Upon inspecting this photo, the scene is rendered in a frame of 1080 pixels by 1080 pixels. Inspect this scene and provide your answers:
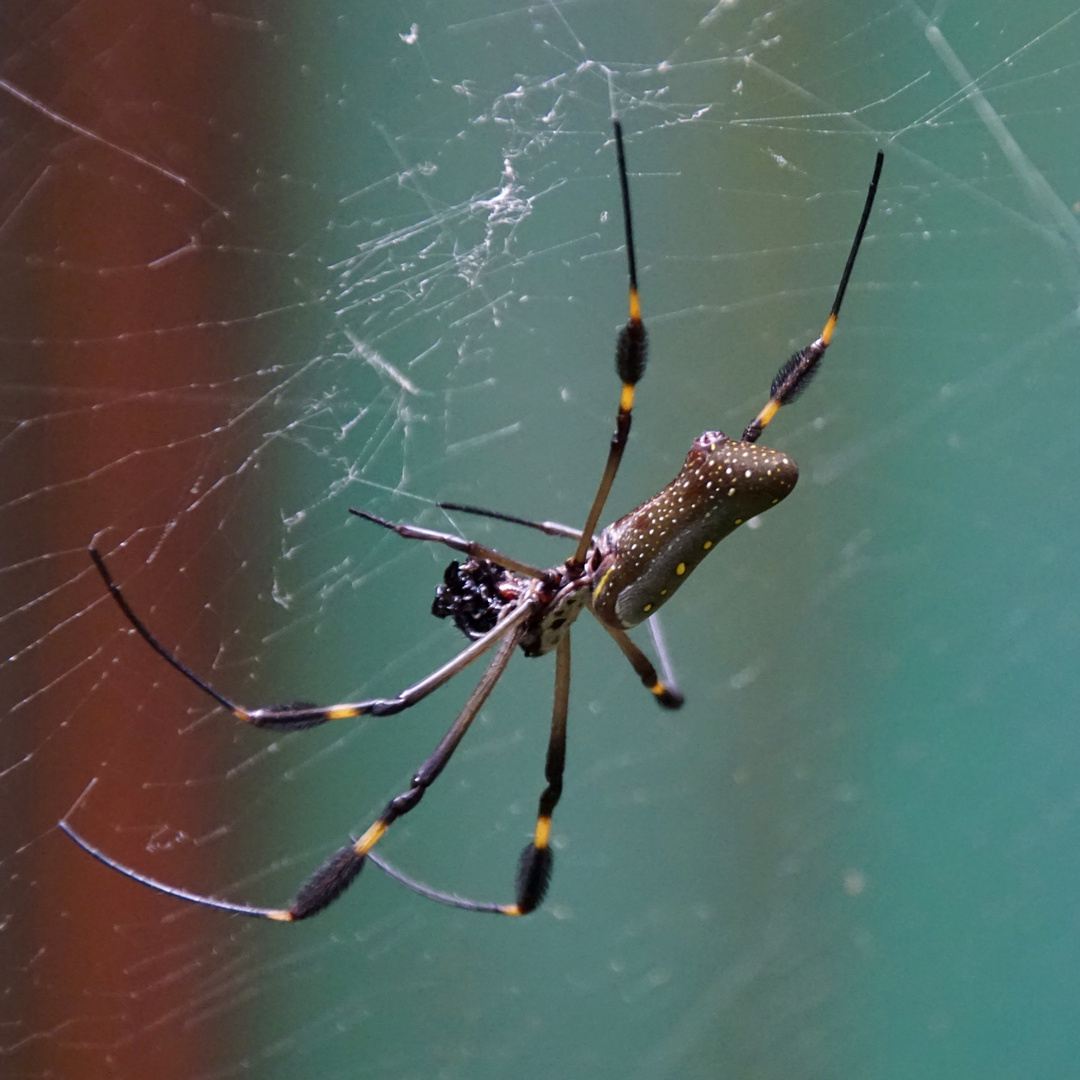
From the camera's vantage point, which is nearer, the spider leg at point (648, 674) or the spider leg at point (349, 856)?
the spider leg at point (349, 856)

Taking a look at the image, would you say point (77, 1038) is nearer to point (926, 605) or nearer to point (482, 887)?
point (482, 887)

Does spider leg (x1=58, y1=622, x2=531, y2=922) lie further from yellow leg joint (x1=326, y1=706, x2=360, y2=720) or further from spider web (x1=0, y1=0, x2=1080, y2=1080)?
spider web (x1=0, y1=0, x2=1080, y2=1080)

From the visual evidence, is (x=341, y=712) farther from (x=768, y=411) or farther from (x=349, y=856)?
(x=768, y=411)

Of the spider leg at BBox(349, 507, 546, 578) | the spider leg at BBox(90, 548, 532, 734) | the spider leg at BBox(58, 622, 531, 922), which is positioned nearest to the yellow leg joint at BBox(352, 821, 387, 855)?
the spider leg at BBox(58, 622, 531, 922)

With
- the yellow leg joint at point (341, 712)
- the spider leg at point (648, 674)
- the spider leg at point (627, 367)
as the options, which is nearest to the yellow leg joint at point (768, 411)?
the spider leg at point (627, 367)

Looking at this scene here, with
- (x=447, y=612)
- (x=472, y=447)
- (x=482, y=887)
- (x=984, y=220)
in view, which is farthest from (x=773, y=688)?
(x=447, y=612)

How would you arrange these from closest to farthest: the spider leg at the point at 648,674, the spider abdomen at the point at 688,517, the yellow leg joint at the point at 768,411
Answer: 1. the spider abdomen at the point at 688,517
2. the yellow leg joint at the point at 768,411
3. the spider leg at the point at 648,674

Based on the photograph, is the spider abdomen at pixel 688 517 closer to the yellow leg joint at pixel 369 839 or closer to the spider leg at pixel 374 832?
the spider leg at pixel 374 832

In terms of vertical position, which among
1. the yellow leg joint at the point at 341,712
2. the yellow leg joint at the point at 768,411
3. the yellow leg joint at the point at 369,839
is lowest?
the yellow leg joint at the point at 369,839
